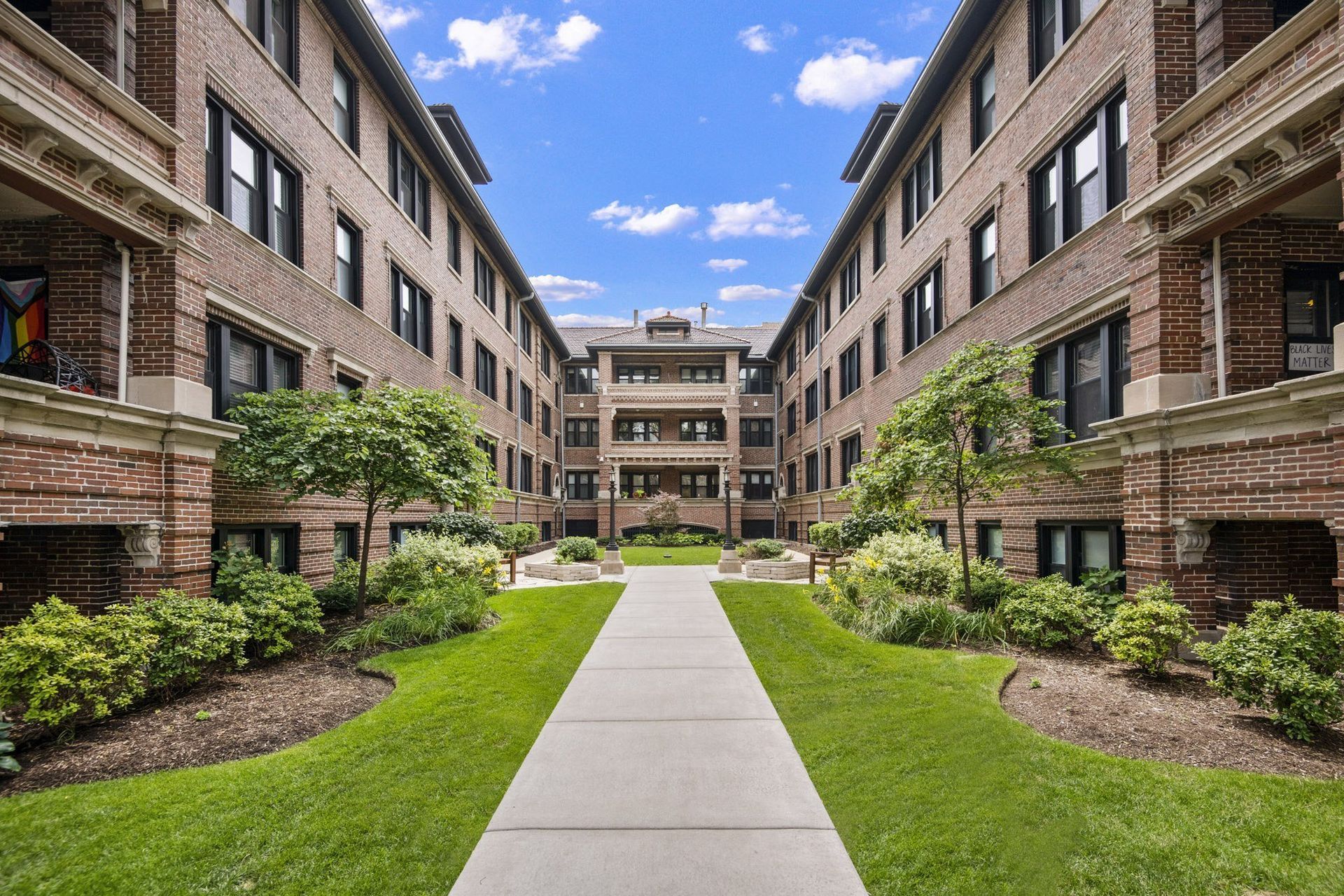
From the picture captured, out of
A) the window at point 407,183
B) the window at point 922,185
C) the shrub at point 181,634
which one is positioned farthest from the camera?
the window at point 922,185

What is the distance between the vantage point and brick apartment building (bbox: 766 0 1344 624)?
695cm

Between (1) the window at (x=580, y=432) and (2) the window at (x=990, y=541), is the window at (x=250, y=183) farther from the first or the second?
(1) the window at (x=580, y=432)

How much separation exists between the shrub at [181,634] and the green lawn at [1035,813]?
6.32m

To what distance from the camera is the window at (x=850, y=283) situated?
24.9 metres

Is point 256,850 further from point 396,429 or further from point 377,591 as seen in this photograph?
point 377,591

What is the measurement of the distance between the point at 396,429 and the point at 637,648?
16.1ft

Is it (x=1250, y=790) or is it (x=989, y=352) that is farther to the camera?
(x=989, y=352)

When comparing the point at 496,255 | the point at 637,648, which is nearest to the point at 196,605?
the point at 637,648

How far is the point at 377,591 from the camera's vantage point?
43.1ft

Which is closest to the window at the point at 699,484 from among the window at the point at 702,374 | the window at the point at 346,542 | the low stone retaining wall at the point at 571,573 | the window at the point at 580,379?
the window at the point at 702,374

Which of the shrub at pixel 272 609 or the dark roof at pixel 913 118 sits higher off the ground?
the dark roof at pixel 913 118

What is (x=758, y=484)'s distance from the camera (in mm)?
41438

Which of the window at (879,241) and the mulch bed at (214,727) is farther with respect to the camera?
the window at (879,241)

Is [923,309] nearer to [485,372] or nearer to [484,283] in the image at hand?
[485,372]
